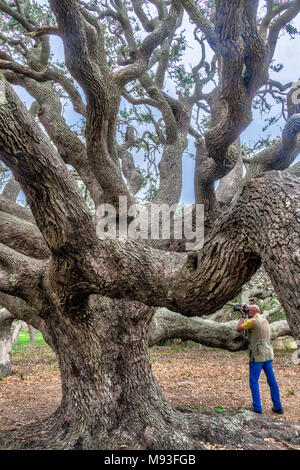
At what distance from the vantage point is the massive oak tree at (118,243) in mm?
2258

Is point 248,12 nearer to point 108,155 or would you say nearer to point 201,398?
point 108,155

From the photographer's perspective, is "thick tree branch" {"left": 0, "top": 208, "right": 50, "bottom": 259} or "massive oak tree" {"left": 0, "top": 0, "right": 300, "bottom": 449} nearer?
"massive oak tree" {"left": 0, "top": 0, "right": 300, "bottom": 449}

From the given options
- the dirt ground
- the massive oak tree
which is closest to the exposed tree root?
the massive oak tree

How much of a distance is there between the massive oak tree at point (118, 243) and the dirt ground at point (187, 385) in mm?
1579

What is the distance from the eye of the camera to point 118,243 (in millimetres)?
3014

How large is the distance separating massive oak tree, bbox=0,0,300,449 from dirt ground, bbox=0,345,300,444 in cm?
158

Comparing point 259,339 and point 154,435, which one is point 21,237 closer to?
point 154,435

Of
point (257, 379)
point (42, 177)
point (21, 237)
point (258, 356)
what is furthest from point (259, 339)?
point (42, 177)

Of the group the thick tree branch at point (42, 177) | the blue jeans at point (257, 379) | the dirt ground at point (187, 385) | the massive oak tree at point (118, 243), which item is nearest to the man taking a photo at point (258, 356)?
the blue jeans at point (257, 379)

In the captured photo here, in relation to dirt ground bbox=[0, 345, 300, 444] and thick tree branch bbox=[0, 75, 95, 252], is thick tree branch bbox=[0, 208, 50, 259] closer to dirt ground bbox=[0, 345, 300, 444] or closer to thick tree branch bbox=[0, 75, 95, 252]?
thick tree branch bbox=[0, 75, 95, 252]

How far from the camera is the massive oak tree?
2.26m

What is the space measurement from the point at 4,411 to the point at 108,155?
4292 millimetres

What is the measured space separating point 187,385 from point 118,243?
4.93 m

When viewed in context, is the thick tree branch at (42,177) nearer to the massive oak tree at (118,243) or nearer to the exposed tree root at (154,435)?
the massive oak tree at (118,243)
